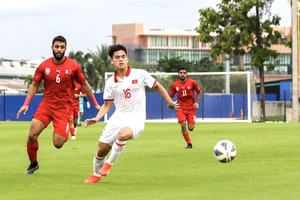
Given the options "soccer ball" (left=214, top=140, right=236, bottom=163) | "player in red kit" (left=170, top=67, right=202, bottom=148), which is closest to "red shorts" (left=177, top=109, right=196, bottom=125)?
"player in red kit" (left=170, top=67, right=202, bottom=148)

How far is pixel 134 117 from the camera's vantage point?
1370 cm

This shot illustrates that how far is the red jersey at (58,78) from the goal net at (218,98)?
3401 cm

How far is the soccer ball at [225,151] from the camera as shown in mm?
15852

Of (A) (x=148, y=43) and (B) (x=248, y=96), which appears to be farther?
(A) (x=148, y=43)

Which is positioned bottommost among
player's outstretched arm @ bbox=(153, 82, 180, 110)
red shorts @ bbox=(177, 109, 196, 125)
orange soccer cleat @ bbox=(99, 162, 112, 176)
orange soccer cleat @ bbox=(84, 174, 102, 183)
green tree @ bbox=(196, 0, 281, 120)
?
orange soccer cleat @ bbox=(84, 174, 102, 183)

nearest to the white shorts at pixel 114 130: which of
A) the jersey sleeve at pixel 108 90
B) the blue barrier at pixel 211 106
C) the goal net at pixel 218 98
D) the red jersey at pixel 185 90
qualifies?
the jersey sleeve at pixel 108 90

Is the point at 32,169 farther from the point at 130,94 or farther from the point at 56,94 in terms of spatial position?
the point at 130,94

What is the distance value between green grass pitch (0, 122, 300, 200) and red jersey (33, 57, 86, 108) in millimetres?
1310

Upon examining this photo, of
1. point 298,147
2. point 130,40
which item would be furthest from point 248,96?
point 130,40

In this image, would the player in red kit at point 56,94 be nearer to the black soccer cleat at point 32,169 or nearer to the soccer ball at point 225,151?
the black soccer cleat at point 32,169

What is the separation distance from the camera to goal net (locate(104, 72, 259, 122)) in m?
49.8

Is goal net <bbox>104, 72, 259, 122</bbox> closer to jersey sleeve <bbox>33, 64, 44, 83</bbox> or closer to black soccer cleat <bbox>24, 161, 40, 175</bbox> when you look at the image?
black soccer cleat <bbox>24, 161, 40, 175</bbox>

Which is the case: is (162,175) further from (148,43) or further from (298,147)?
(148,43)

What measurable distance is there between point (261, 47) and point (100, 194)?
153 feet
